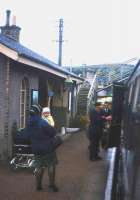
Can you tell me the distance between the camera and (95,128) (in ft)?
46.5

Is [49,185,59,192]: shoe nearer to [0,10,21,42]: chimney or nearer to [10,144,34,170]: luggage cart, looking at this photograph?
[10,144,34,170]: luggage cart

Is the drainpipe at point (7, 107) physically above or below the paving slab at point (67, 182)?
above

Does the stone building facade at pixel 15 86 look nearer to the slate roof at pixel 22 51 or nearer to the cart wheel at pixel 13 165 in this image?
the slate roof at pixel 22 51

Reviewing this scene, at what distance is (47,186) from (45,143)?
4.53ft

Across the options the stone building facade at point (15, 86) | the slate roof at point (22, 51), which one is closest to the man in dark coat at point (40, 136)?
the stone building facade at point (15, 86)

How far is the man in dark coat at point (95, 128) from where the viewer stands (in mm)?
14031

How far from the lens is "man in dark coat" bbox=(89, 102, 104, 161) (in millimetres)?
14031

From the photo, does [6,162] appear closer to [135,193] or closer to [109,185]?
[109,185]

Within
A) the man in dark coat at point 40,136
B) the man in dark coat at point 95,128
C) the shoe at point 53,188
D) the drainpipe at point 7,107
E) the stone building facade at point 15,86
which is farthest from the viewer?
the man in dark coat at point 95,128

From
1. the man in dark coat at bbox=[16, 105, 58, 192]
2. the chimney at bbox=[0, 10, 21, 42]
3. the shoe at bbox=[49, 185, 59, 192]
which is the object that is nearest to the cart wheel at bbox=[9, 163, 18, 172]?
the shoe at bbox=[49, 185, 59, 192]

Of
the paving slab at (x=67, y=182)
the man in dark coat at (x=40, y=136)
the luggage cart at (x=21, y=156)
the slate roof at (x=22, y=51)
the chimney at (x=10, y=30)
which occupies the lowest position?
the paving slab at (x=67, y=182)

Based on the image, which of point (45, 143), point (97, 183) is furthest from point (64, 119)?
point (45, 143)

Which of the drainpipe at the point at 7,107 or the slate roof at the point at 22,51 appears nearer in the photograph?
the slate roof at the point at 22,51

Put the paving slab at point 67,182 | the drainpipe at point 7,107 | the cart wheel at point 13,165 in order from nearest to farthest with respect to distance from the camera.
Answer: the paving slab at point 67,182
the cart wheel at point 13,165
the drainpipe at point 7,107
